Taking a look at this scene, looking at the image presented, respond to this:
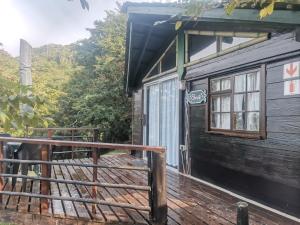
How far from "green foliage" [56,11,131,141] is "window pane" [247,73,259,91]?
9.18 metres

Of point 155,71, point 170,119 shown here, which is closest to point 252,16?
point 170,119

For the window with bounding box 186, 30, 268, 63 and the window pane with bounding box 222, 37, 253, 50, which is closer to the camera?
the window with bounding box 186, 30, 268, 63

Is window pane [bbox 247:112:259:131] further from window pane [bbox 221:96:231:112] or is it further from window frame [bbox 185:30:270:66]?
window frame [bbox 185:30:270:66]

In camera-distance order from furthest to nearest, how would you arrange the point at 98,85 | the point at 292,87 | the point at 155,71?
the point at 98,85 → the point at 155,71 → the point at 292,87

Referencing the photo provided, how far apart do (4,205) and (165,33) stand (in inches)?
193

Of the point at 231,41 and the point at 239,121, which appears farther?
the point at 231,41

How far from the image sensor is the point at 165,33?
23.1ft

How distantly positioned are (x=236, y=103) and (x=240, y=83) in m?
0.31

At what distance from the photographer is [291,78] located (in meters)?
3.60

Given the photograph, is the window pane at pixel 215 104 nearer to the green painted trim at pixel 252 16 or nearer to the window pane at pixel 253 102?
the window pane at pixel 253 102

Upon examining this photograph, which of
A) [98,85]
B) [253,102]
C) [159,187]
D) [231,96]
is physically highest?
[98,85]

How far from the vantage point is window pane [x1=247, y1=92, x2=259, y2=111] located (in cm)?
422

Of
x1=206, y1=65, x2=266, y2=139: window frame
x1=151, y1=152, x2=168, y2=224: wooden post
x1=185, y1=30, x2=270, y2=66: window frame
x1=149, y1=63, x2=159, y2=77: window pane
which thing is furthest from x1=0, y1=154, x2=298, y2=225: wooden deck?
x1=149, y1=63, x2=159, y2=77: window pane

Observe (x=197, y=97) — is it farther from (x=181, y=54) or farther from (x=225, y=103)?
(x=181, y=54)
